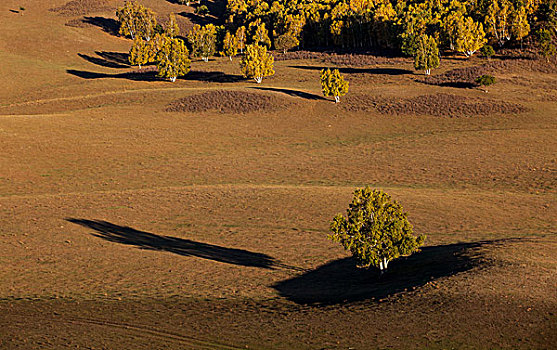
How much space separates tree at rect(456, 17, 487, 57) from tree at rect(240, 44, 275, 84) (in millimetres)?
41032

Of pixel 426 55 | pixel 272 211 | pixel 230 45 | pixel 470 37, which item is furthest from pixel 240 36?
pixel 272 211

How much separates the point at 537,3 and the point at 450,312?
125 meters

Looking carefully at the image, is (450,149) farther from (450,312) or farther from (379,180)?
(450,312)

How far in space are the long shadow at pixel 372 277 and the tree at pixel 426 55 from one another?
76.9 m

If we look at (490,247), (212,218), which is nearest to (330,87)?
(212,218)

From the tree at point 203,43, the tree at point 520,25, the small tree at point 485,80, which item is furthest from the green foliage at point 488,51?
the tree at point 203,43

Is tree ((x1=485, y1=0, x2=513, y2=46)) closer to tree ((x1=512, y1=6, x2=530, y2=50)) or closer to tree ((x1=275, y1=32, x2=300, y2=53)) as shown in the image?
tree ((x1=512, y1=6, x2=530, y2=50))

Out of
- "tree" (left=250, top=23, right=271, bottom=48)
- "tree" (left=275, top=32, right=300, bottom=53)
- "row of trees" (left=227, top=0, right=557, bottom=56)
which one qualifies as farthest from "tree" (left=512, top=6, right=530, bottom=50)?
"tree" (left=250, top=23, right=271, bottom=48)

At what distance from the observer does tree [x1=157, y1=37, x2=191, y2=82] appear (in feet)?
376

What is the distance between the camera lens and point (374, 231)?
3372cm

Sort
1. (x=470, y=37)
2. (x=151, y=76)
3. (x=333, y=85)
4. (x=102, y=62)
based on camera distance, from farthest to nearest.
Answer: (x=102, y=62), (x=151, y=76), (x=470, y=37), (x=333, y=85)

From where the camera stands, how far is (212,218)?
47812 millimetres

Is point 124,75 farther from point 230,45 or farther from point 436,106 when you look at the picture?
point 436,106

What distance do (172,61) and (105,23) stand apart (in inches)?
2989
